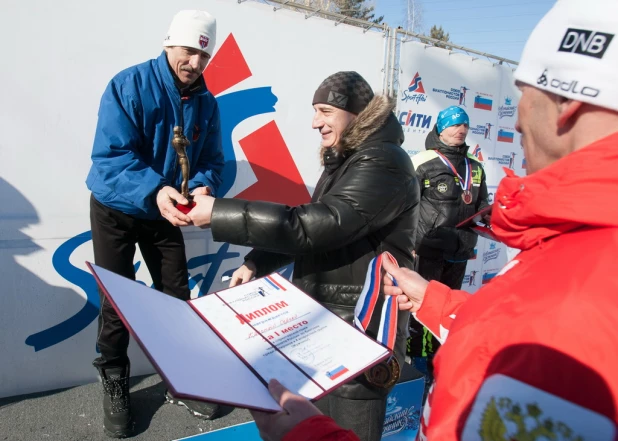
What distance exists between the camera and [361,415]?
163cm

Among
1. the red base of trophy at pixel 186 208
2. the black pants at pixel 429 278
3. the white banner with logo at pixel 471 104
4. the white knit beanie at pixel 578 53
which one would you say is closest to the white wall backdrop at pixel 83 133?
the white banner with logo at pixel 471 104

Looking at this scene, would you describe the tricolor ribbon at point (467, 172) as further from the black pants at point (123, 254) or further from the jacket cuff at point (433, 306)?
the jacket cuff at point (433, 306)

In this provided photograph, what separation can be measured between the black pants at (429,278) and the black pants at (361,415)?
2079 mm

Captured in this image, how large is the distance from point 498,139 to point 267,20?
320cm

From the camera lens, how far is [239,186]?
337 cm

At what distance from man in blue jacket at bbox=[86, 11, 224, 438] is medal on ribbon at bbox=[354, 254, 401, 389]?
0.90 m

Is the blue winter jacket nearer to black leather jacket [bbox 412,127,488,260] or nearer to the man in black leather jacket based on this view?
the man in black leather jacket

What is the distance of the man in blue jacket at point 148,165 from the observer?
2143mm

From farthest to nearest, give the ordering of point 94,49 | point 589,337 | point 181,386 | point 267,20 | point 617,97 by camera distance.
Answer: point 267,20 → point 94,49 → point 181,386 → point 617,97 → point 589,337

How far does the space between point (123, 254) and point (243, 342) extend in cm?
163

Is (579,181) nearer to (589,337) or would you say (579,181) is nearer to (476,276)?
(589,337)

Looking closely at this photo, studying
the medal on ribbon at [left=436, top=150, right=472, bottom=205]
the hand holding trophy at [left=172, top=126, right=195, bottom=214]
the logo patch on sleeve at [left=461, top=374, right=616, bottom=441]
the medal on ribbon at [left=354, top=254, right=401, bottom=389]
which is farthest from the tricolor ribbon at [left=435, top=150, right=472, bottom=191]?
the logo patch on sleeve at [left=461, top=374, right=616, bottom=441]

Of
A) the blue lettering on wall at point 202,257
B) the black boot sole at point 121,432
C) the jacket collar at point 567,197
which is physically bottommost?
the black boot sole at point 121,432

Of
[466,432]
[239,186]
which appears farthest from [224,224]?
[239,186]
